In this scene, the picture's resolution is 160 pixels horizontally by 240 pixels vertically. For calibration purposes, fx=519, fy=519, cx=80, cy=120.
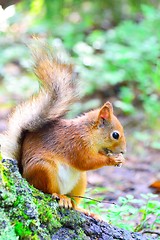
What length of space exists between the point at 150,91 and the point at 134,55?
17.6 inches

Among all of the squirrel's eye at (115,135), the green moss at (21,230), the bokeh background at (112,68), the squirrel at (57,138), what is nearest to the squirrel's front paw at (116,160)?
the squirrel at (57,138)

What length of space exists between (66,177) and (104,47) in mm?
4344

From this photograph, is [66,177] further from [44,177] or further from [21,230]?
[21,230]

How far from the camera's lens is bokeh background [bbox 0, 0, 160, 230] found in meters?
4.47

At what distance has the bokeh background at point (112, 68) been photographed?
4.47 m

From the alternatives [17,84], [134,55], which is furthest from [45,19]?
[134,55]

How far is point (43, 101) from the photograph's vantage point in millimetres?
2330

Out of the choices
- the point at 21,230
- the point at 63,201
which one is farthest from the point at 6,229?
the point at 63,201

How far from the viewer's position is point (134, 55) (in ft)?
18.4

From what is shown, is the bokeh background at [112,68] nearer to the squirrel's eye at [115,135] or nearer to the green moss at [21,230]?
the squirrel's eye at [115,135]

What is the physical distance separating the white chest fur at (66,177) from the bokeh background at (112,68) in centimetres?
133

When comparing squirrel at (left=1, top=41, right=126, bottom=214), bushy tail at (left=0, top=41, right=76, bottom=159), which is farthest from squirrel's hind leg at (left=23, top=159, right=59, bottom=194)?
bushy tail at (left=0, top=41, right=76, bottom=159)

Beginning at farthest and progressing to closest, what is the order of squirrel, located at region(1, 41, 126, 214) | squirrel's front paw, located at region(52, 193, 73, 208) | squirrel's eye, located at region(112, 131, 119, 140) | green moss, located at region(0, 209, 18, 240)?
1. squirrel's eye, located at region(112, 131, 119, 140)
2. squirrel, located at region(1, 41, 126, 214)
3. squirrel's front paw, located at region(52, 193, 73, 208)
4. green moss, located at region(0, 209, 18, 240)

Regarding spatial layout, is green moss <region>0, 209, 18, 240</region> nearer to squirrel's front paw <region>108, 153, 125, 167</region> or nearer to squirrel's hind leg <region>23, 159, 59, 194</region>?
squirrel's hind leg <region>23, 159, 59, 194</region>
